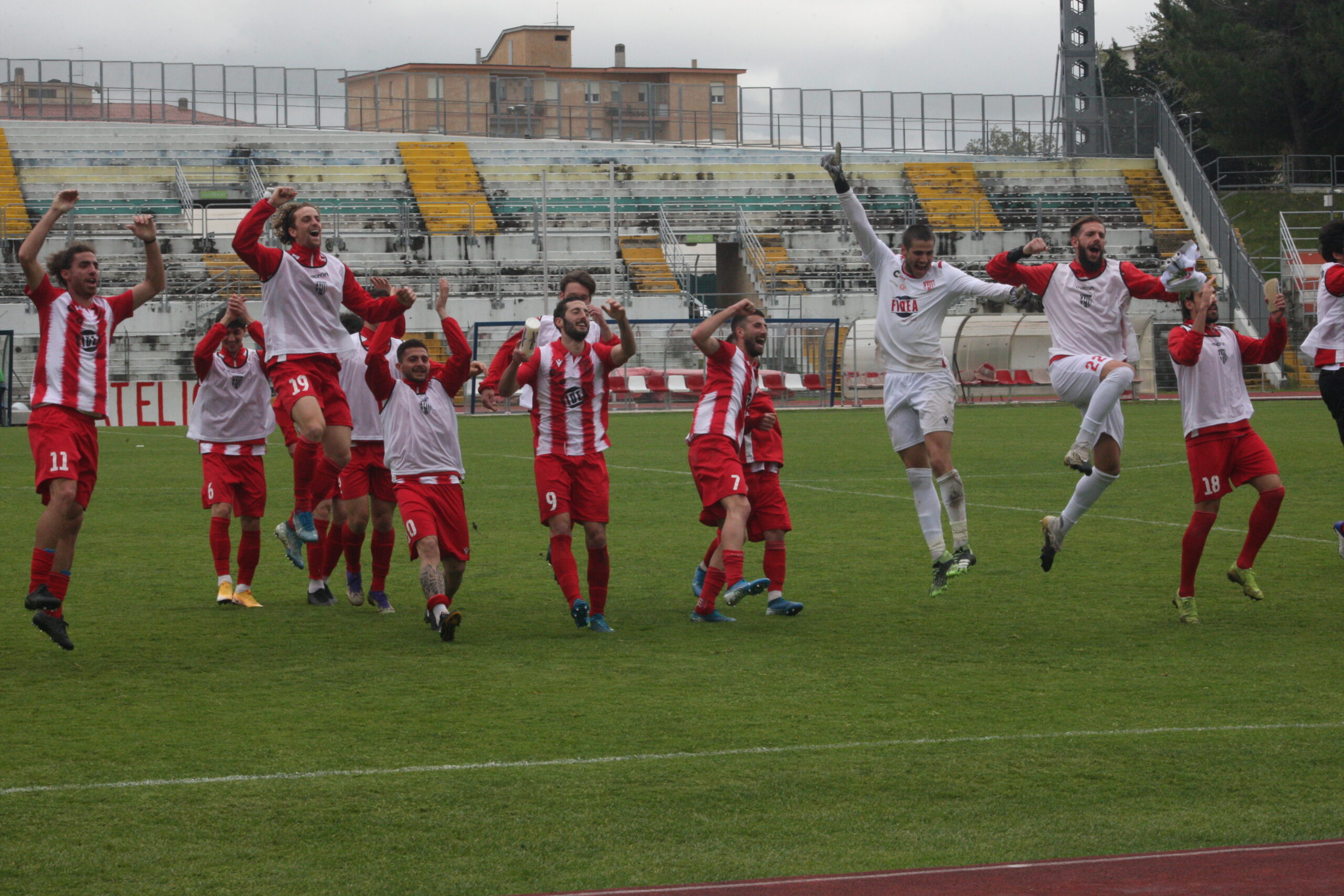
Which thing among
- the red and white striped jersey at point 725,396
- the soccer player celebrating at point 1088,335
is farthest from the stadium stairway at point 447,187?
the red and white striped jersey at point 725,396

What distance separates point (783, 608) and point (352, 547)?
2724 millimetres

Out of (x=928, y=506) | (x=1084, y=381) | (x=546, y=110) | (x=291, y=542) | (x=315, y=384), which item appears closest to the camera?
(x=315, y=384)

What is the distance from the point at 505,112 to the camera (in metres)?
51.0

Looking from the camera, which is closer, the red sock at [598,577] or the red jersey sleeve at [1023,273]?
the red sock at [598,577]

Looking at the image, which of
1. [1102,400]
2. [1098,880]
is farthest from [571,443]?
[1098,880]

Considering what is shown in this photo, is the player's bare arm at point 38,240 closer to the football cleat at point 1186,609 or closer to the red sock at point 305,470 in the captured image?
the red sock at point 305,470

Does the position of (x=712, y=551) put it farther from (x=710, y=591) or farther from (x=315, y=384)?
(x=315, y=384)

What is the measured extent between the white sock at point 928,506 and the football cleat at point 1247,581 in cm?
172

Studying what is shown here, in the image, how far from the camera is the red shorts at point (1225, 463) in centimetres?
877

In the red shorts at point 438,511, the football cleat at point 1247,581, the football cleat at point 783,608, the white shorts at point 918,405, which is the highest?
the white shorts at point 918,405

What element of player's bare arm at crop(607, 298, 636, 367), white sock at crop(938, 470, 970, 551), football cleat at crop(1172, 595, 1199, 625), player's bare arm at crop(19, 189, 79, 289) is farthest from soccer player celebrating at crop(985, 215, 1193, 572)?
player's bare arm at crop(19, 189, 79, 289)

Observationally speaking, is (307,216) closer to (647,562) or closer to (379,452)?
(379,452)

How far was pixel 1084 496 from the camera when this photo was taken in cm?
998

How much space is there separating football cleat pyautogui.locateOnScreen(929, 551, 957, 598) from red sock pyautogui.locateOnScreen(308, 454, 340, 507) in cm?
372
